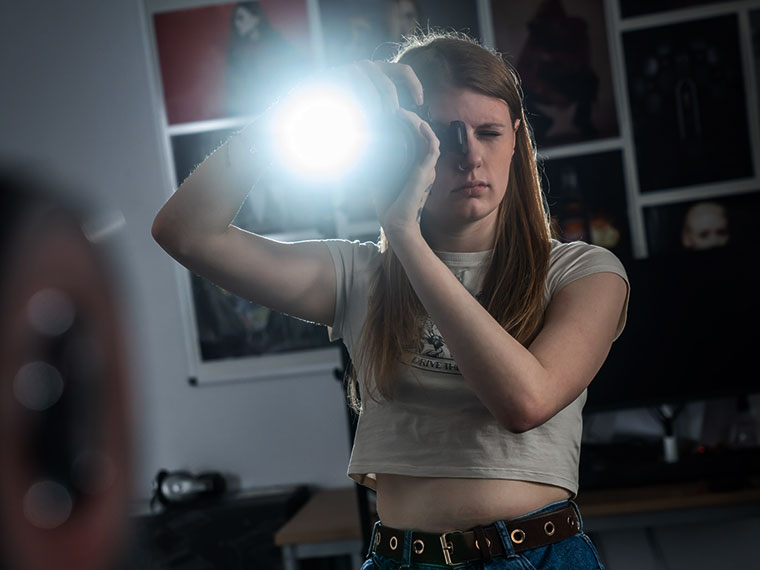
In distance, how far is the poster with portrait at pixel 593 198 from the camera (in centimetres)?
235

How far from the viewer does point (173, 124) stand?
2568 mm

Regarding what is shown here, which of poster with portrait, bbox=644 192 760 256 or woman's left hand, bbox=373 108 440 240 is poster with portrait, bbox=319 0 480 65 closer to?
poster with portrait, bbox=644 192 760 256

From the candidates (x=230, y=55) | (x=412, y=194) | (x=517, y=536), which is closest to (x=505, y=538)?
(x=517, y=536)

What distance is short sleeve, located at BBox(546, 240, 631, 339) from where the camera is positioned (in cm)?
90

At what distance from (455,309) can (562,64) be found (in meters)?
1.79

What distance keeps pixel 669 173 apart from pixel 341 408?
4.03 ft

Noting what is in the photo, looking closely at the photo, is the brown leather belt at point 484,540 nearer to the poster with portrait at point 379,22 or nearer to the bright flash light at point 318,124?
the bright flash light at point 318,124

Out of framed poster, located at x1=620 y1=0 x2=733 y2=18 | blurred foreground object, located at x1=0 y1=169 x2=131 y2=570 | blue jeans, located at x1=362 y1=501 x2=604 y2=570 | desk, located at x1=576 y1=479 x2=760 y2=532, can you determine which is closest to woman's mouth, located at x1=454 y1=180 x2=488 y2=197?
blue jeans, located at x1=362 y1=501 x2=604 y2=570

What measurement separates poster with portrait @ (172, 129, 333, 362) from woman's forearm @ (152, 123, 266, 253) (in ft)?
5.22

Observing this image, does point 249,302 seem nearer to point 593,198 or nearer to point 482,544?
point 593,198

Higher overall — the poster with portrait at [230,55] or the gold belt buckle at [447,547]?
the poster with portrait at [230,55]

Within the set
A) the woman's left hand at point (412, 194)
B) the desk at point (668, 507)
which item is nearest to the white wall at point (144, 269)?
the desk at point (668, 507)

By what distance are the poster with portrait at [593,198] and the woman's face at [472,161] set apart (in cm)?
145

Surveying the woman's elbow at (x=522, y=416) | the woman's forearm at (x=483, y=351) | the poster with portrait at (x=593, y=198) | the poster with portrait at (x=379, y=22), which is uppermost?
the poster with portrait at (x=379, y=22)
